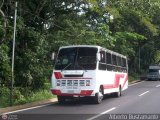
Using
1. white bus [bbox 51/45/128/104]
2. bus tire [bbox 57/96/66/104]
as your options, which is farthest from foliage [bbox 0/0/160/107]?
white bus [bbox 51/45/128/104]

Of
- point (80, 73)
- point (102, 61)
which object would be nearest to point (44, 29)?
point (102, 61)

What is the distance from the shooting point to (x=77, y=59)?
1988 cm

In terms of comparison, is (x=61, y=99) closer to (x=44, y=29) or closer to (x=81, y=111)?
(x=81, y=111)

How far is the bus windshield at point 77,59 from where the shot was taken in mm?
19609

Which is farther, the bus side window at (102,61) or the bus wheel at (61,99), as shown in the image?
the bus wheel at (61,99)

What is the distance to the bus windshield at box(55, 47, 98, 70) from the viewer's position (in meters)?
19.6

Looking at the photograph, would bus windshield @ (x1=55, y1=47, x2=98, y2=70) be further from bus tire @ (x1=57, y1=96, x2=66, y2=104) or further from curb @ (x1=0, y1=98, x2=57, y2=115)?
curb @ (x1=0, y1=98, x2=57, y2=115)

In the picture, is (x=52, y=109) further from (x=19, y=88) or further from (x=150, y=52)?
(x=150, y=52)

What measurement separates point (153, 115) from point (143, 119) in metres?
1.34

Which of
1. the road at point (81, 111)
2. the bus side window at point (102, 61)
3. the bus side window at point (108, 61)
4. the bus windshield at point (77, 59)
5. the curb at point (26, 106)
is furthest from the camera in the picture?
the bus side window at point (108, 61)

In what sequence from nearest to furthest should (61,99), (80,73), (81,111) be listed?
(81,111) → (80,73) → (61,99)

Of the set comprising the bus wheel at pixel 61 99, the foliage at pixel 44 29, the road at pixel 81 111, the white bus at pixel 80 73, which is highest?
the foliage at pixel 44 29

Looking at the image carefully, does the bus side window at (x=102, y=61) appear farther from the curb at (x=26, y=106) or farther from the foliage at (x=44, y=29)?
the curb at (x=26, y=106)

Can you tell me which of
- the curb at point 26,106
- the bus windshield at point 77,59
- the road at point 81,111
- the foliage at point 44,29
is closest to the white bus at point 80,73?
the bus windshield at point 77,59
